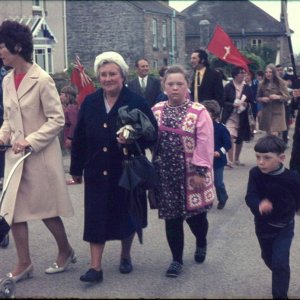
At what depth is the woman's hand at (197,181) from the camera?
6.03 meters

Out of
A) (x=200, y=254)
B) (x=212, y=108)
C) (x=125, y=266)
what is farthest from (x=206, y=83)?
(x=125, y=266)

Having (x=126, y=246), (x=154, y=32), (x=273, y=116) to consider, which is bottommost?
(x=126, y=246)

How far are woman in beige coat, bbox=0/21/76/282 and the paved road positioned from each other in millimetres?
455

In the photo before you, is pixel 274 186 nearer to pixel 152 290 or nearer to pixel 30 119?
pixel 152 290

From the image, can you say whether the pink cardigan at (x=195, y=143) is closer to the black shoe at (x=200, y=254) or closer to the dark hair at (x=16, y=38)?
the black shoe at (x=200, y=254)

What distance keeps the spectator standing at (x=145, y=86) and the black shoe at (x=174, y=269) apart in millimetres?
6224

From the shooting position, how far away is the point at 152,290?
18.9 ft

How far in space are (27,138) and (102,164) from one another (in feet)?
1.95

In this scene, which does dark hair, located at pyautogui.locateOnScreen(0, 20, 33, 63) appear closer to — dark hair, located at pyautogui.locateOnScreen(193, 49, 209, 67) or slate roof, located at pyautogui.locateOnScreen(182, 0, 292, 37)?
dark hair, located at pyautogui.locateOnScreen(193, 49, 209, 67)

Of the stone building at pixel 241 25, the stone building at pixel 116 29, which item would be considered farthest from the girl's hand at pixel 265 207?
the stone building at pixel 241 25

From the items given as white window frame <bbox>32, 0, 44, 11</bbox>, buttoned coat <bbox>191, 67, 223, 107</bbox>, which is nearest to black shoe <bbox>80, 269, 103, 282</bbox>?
buttoned coat <bbox>191, 67, 223, 107</bbox>

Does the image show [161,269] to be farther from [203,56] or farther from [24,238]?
[203,56]

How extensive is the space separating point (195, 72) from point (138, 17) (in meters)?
38.3

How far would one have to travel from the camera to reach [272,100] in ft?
43.4
